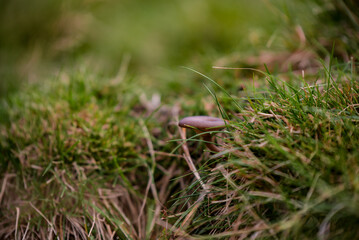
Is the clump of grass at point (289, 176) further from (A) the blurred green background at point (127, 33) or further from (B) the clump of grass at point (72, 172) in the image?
(A) the blurred green background at point (127, 33)

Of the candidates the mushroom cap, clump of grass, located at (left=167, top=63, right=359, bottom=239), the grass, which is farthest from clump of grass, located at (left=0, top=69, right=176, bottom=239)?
the mushroom cap

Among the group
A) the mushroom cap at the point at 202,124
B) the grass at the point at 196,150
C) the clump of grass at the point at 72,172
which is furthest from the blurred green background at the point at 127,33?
the mushroom cap at the point at 202,124

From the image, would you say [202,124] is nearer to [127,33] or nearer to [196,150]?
[196,150]

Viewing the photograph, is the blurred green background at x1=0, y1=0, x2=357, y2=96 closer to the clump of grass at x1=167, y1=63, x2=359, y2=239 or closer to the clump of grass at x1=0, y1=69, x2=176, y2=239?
the clump of grass at x1=0, y1=69, x2=176, y2=239

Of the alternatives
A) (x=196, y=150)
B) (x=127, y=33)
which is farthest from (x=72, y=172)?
(x=127, y=33)

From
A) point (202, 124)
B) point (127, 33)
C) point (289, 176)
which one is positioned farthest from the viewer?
point (127, 33)

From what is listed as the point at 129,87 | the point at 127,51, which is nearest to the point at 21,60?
the point at 127,51

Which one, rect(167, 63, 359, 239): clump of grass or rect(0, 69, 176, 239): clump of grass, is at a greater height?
rect(167, 63, 359, 239): clump of grass
